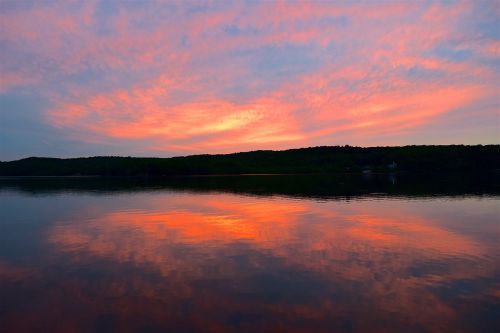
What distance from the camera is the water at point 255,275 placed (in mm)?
10562

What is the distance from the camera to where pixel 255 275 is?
575 inches

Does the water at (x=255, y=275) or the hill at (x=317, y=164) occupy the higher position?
the hill at (x=317, y=164)

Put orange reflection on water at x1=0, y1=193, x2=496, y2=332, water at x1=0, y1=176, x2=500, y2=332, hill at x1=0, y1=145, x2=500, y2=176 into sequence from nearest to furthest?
water at x1=0, y1=176, x2=500, y2=332 < orange reflection on water at x1=0, y1=193, x2=496, y2=332 < hill at x1=0, y1=145, x2=500, y2=176

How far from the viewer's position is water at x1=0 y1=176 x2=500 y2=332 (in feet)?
34.7

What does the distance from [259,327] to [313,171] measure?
510ft

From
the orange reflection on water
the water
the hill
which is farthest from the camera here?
the hill

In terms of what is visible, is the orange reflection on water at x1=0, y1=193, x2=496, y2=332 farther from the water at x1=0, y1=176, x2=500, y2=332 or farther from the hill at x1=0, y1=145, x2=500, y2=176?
the hill at x1=0, y1=145, x2=500, y2=176

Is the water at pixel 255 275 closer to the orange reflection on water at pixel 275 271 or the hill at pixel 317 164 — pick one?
the orange reflection on water at pixel 275 271

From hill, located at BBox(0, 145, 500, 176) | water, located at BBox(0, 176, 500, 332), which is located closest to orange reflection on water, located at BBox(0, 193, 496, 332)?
water, located at BBox(0, 176, 500, 332)

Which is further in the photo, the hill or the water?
the hill

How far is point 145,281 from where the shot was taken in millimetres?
14094

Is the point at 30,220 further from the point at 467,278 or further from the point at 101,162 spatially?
the point at 101,162

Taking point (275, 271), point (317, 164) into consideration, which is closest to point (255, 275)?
point (275, 271)

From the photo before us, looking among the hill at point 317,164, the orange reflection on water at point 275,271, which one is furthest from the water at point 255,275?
the hill at point 317,164
